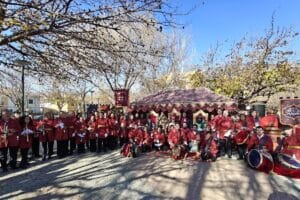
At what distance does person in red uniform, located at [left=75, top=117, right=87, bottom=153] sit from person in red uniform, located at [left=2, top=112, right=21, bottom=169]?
3089 millimetres

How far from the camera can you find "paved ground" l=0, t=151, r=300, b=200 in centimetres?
832

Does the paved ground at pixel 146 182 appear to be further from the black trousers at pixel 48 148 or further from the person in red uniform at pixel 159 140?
the person in red uniform at pixel 159 140

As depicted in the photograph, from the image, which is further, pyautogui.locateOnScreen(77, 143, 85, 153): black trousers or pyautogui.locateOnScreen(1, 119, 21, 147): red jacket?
pyautogui.locateOnScreen(77, 143, 85, 153): black trousers

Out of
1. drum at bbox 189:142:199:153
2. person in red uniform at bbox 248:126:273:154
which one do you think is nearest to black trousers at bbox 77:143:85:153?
drum at bbox 189:142:199:153

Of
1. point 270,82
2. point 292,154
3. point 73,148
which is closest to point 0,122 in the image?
point 73,148

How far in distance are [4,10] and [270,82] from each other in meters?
17.9

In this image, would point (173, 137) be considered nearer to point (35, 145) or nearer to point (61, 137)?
point (61, 137)

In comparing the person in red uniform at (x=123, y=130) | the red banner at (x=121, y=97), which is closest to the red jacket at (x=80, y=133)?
the person in red uniform at (x=123, y=130)

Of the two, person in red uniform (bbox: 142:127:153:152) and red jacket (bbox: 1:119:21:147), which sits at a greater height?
red jacket (bbox: 1:119:21:147)

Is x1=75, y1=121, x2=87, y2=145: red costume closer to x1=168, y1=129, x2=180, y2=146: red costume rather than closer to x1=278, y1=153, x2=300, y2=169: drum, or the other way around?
x1=168, y1=129, x2=180, y2=146: red costume

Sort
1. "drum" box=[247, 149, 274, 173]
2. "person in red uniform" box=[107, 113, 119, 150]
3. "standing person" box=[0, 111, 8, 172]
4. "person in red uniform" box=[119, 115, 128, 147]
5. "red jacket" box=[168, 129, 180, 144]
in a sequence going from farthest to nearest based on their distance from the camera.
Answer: "person in red uniform" box=[119, 115, 128, 147]
"person in red uniform" box=[107, 113, 119, 150]
"red jacket" box=[168, 129, 180, 144]
"standing person" box=[0, 111, 8, 172]
"drum" box=[247, 149, 274, 173]

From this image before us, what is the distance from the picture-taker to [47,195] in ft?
27.2

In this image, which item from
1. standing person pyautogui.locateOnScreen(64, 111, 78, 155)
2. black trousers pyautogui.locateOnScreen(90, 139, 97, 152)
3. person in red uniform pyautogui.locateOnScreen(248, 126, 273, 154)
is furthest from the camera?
black trousers pyautogui.locateOnScreen(90, 139, 97, 152)

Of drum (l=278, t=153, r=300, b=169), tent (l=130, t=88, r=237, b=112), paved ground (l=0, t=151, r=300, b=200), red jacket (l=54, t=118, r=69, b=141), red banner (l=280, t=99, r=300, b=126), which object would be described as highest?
tent (l=130, t=88, r=237, b=112)
